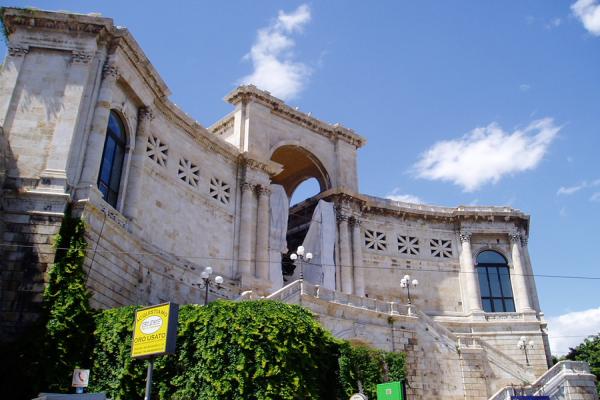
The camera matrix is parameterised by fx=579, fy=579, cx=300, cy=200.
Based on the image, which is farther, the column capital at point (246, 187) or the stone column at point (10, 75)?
the column capital at point (246, 187)

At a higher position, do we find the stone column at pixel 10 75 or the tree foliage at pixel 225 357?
the stone column at pixel 10 75

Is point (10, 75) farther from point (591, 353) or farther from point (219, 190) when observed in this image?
point (591, 353)

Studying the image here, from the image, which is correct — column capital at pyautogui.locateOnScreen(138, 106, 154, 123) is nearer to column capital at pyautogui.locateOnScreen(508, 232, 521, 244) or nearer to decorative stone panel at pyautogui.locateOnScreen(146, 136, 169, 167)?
decorative stone panel at pyautogui.locateOnScreen(146, 136, 169, 167)

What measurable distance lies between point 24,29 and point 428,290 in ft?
93.9

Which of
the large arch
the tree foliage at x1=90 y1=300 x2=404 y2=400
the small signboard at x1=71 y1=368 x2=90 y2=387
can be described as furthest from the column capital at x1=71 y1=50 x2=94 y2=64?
the large arch

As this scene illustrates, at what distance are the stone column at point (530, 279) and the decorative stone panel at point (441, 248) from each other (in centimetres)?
516

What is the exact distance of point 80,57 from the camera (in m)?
22.2

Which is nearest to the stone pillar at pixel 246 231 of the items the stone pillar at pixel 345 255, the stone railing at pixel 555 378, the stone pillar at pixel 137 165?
the stone pillar at pixel 345 255

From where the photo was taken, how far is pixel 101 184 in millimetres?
22766

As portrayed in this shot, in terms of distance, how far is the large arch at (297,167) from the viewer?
1486 inches

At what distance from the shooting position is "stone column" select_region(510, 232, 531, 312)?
38.6 metres

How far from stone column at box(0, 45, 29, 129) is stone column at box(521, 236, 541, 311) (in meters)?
33.3

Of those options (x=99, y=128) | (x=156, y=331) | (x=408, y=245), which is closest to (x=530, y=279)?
(x=408, y=245)

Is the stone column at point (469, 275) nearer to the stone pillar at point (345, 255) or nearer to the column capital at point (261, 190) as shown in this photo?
the stone pillar at point (345, 255)
